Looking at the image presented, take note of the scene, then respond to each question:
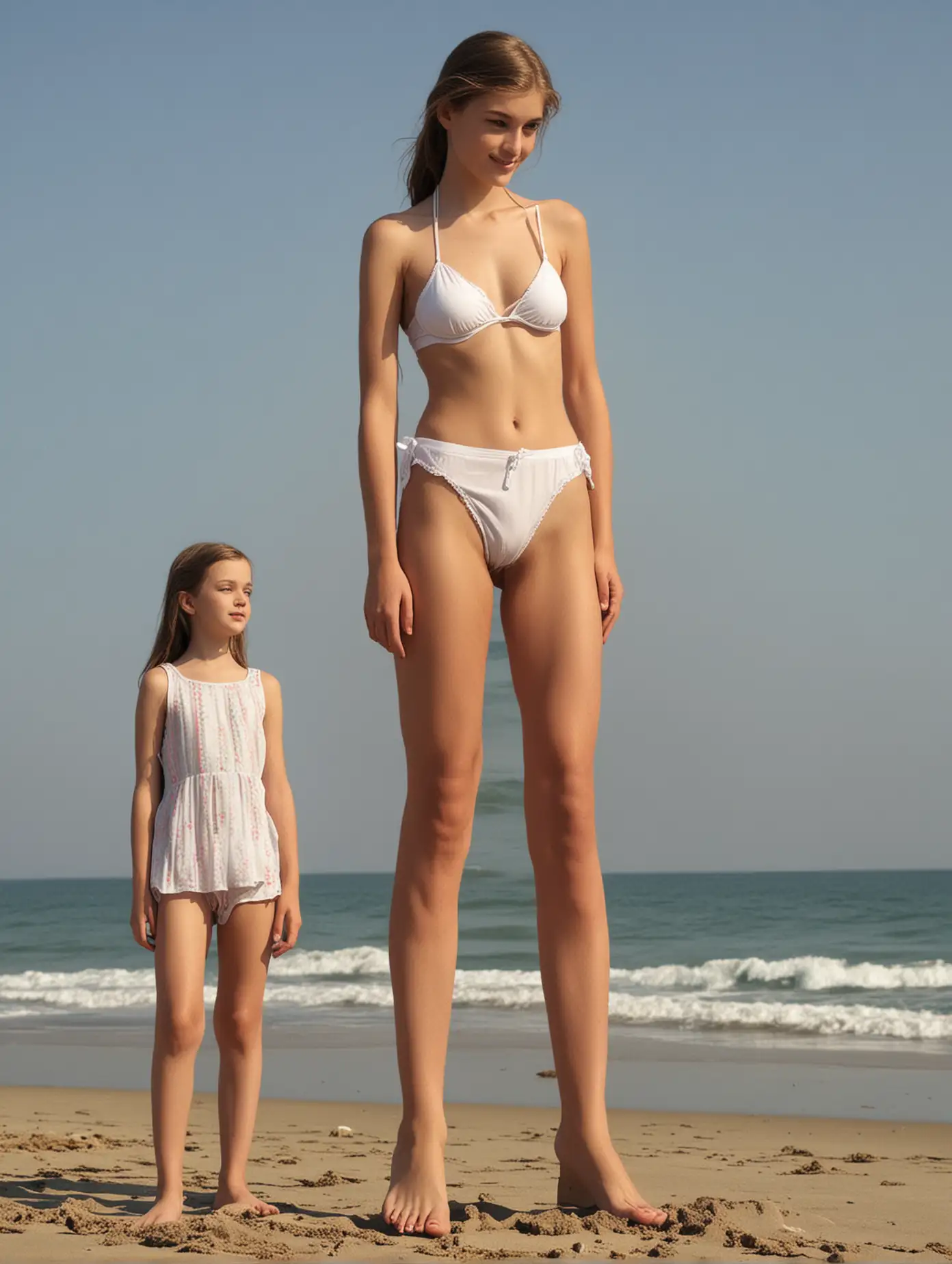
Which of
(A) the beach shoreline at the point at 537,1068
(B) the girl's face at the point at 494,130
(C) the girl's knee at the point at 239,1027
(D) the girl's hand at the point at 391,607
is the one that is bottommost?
(A) the beach shoreline at the point at 537,1068

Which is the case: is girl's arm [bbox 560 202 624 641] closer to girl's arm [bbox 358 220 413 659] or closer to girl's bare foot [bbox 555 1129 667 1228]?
girl's arm [bbox 358 220 413 659]

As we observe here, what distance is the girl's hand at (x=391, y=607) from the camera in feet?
10.7

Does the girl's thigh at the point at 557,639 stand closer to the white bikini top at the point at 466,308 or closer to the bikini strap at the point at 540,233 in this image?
the white bikini top at the point at 466,308

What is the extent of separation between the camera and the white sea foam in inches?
456

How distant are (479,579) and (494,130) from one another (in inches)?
41.7

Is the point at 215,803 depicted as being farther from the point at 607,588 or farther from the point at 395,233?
the point at 395,233

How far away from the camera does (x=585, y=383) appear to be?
3586 millimetres

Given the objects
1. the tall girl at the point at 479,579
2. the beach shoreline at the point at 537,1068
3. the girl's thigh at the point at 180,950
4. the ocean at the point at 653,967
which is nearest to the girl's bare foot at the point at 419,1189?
the tall girl at the point at 479,579

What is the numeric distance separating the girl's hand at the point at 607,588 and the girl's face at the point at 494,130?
944 millimetres

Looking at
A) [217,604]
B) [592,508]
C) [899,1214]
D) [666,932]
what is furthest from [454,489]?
[666,932]

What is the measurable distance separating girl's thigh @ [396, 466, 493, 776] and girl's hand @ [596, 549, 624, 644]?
0.32m

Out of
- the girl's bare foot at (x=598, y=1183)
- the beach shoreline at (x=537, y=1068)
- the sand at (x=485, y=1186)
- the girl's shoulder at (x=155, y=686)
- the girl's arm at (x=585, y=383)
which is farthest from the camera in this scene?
the beach shoreline at (x=537, y=1068)

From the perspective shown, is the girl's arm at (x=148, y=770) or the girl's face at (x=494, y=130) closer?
the girl's face at (x=494, y=130)

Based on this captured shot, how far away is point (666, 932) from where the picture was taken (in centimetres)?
2303
